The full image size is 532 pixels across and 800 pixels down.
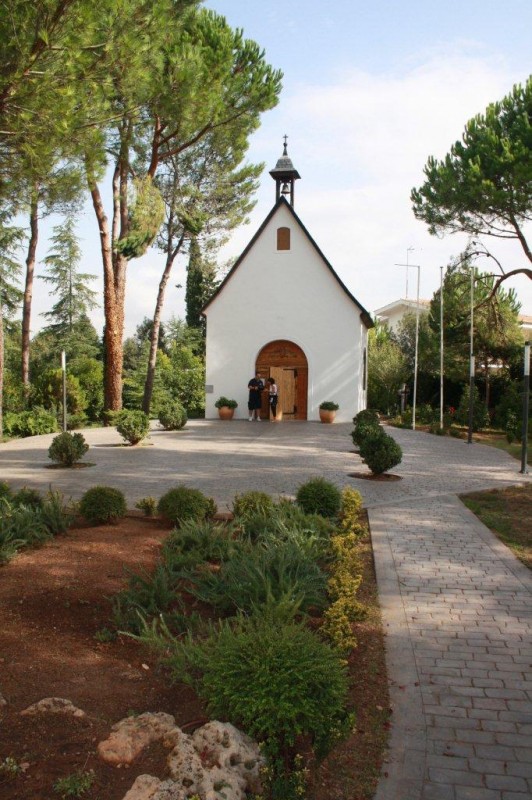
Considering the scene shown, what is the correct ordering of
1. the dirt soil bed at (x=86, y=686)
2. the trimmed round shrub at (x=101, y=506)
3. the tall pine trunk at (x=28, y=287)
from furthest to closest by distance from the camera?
the tall pine trunk at (x=28, y=287) < the trimmed round shrub at (x=101, y=506) < the dirt soil bed at (x=86, y=686)

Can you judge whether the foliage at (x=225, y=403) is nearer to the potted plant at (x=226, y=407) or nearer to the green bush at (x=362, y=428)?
the potted plant at (x=226, y=407)


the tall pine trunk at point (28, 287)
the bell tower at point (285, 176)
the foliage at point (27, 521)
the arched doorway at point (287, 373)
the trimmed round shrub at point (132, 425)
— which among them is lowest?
the foliage at point (27, 521)

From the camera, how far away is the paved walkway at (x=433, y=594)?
345 cm

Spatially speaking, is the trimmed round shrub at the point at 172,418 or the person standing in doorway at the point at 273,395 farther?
the person standing in doorway at the point at 273,395

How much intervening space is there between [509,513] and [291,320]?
57.6 ft

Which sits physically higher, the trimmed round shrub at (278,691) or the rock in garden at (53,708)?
the trimmed round shrub at (278,691)

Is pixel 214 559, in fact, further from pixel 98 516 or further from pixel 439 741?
pixel 439 741

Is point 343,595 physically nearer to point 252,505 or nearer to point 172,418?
point 252,505

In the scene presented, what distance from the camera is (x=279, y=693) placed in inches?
127

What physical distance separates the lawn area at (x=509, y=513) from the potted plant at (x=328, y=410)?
13761mm

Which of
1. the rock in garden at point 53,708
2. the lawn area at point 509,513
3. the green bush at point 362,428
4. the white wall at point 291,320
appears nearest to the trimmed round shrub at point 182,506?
the lawn area at point 509,513

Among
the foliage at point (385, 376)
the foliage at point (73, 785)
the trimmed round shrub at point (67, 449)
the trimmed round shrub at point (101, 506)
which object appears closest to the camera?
the foliage at point (73, 785)

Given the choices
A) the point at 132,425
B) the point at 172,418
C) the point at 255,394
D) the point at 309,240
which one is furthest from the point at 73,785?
the point at 309,240

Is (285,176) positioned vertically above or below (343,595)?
above
